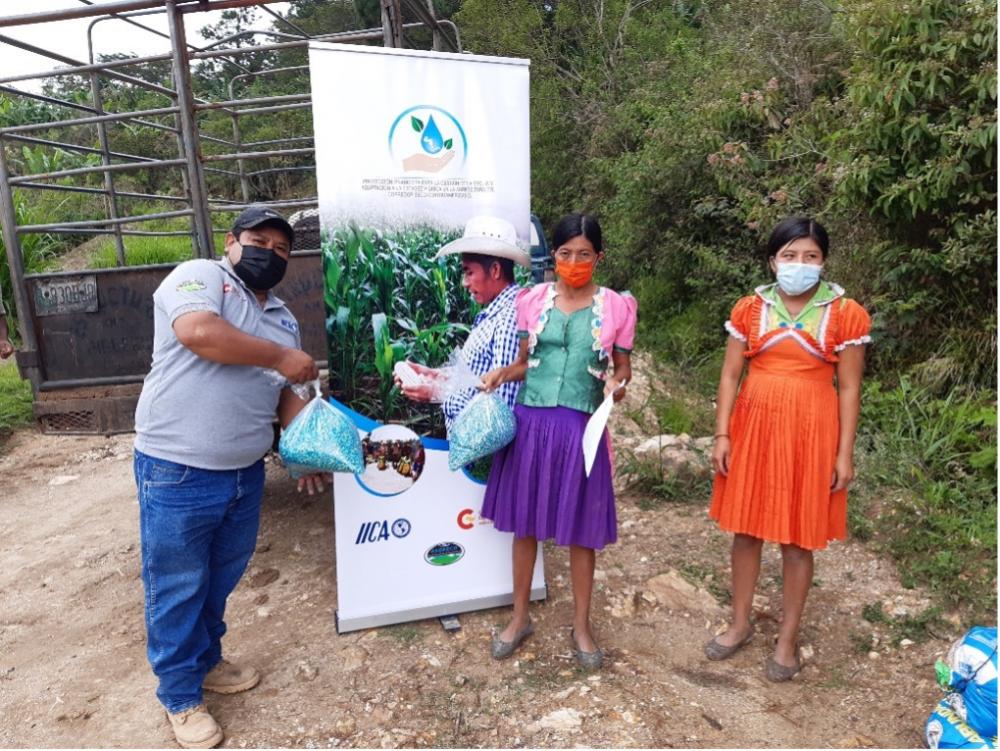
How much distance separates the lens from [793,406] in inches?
101

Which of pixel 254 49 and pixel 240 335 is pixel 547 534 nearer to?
pixel 240 335

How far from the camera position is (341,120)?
2.71 m

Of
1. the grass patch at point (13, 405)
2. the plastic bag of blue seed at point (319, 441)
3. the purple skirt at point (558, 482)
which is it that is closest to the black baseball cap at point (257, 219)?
the plastic bag of blue seed at point (319, 441)

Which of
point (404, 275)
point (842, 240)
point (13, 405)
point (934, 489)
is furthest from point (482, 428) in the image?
point (13, 405)

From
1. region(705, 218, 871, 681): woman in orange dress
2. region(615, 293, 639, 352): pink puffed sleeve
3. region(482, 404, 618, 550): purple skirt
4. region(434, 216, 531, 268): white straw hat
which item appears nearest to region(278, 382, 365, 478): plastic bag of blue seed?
region(482, 404, 618, 550): purple skirt

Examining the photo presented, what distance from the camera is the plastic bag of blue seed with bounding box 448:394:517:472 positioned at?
264 cm

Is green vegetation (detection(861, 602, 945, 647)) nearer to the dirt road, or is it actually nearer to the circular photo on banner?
the dirt road

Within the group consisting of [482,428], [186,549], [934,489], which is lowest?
[934,489]

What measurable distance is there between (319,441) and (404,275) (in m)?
0.81

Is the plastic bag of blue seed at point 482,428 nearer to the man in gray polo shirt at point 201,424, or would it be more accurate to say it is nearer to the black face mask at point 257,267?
the man in gray polo shirt at point 201,424

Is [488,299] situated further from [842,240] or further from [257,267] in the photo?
[842,240]

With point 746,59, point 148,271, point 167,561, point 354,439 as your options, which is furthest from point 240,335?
point 746,59

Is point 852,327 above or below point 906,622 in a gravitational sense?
above

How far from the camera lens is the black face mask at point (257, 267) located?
239cm
